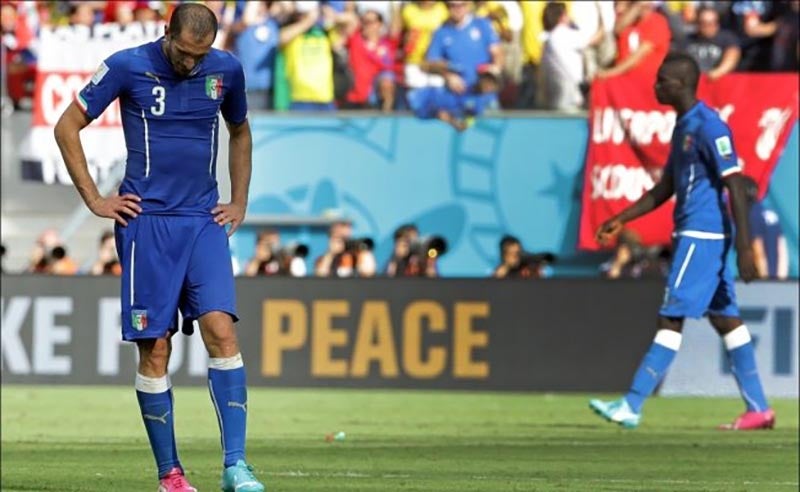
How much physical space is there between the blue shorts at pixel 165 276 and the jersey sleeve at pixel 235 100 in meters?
0.57

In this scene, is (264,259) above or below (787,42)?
below

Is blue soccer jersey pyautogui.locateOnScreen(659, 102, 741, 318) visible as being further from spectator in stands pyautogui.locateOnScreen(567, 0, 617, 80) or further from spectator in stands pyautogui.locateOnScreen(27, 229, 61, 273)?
spectator in stands pyautogui.locateOnScreen(27, 229, 61, 273)

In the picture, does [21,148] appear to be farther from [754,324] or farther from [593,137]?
[754,324]

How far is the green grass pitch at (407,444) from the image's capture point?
35.3 ft

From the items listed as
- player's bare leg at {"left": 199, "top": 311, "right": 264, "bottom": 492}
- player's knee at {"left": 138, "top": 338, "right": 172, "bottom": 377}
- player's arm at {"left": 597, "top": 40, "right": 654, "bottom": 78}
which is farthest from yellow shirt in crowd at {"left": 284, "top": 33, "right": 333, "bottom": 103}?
player's bare leg at {"left": 199, "top": 311, "right": 264, "bottom": 492}

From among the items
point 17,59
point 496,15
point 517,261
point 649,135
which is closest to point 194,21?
point 517,261

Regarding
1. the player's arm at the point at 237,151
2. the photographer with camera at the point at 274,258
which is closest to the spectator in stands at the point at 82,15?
the photographer with camera at the point at 274,258

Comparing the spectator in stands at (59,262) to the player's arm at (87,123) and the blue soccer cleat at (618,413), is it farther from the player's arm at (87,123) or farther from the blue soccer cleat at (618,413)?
the player's arm at (87,123)

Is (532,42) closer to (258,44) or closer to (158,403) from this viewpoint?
(258,44)

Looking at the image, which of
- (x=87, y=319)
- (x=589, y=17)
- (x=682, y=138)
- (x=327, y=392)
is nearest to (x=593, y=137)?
(x=589, y=17)

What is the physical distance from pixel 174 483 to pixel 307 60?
14222mm

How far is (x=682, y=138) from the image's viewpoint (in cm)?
1417

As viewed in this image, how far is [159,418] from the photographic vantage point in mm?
9320

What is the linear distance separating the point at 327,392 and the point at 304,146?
4.65m
